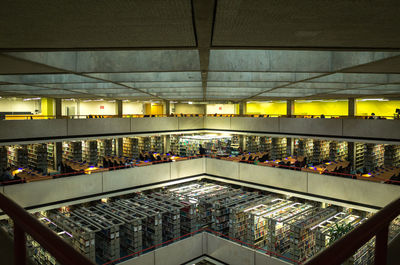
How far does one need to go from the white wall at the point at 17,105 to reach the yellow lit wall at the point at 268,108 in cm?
1882

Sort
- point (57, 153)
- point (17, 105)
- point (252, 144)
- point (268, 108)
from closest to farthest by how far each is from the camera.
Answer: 1. point (57, 153)
2. point (17, 105)
3. point (252, 144)
4. point (268, 108)

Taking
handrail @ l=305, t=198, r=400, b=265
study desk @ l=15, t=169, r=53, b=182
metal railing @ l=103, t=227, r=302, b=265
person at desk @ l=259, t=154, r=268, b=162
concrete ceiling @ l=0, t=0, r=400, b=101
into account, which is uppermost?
concrete ceiling @ l=0, t=0, r=400, b=101

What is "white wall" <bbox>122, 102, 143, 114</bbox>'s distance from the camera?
27234mm

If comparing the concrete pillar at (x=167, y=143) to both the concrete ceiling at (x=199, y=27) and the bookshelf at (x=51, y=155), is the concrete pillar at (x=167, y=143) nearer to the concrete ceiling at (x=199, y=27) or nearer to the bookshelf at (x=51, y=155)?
the bookshelf at (x=51, y=155)

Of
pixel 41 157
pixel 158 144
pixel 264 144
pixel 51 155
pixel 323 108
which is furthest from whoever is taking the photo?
pixel 323 108

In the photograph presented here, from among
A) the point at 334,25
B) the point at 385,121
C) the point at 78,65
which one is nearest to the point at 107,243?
the point at 78,65

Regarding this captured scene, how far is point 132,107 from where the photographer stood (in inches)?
1097

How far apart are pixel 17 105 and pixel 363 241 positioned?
23552 mm

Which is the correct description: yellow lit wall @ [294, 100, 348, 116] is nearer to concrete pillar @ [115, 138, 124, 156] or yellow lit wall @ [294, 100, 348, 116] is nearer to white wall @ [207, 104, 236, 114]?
white wall @ [207, 104, 236, 114]

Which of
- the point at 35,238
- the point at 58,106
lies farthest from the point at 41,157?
the point at 35,238

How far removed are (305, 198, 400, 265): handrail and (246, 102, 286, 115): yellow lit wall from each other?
87.9 ft

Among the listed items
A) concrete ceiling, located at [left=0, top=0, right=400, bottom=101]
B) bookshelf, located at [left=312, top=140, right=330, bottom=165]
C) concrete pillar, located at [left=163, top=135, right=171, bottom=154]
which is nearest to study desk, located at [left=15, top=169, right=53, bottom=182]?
concrete ceiling, located at [left=0, top=0, right=400, bottom=101]

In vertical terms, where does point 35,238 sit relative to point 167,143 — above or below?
above

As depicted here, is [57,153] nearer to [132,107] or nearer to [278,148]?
[132,107]
